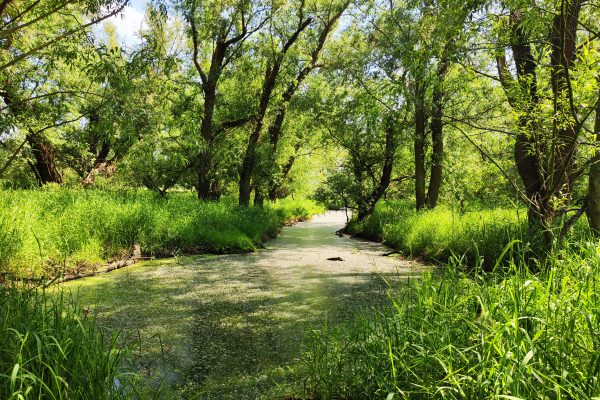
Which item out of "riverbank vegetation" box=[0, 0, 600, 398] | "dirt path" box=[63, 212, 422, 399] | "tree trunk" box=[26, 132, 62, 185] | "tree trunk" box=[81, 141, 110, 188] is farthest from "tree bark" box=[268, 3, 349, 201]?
"dirt path" box=[63, 212, 422, 399]

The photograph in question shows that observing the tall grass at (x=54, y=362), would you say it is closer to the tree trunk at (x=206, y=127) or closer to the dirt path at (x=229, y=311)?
the dirt path at (x=229, y=311)

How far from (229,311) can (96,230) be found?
129 inches

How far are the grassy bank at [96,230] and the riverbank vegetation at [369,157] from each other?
0.04 metres

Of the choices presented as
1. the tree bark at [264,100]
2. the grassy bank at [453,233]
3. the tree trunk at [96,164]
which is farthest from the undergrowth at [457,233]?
the tree trunk at [96,164]

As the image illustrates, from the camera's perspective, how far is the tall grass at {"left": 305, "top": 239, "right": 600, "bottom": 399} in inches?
62.3

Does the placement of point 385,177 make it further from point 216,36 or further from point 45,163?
point 45,163

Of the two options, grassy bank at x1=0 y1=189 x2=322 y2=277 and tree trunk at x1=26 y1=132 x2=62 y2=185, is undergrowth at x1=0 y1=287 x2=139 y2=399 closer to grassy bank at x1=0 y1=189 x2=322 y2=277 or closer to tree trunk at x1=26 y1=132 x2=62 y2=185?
grassy bank at x1=0 y1=189 x2=322 y2=277

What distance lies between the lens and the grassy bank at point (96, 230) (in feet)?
15.8

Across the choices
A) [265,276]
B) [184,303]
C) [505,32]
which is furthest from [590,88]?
[265,276]

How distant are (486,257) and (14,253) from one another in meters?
6.32

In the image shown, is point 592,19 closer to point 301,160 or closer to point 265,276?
point 265,276

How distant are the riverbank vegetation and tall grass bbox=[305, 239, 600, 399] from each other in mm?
16

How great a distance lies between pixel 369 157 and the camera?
46.3 feet

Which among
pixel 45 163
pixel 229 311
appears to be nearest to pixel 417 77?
pixel 229 311
